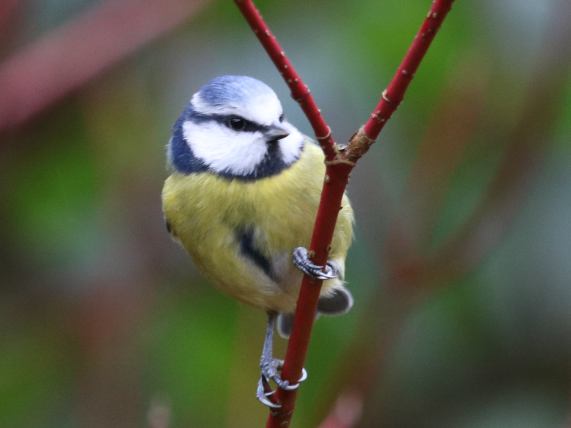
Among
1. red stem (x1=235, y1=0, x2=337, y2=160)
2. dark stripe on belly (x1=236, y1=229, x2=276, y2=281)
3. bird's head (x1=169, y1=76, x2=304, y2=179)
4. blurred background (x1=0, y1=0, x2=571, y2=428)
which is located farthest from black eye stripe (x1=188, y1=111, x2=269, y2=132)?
red stem (x1=235, y1=0, x2=337, y2=160)

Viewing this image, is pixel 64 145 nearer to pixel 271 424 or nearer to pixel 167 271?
pixel 167 271

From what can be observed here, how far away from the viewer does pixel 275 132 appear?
1765mm

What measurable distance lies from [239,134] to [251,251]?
0.67 feet

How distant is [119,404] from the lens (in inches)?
87.7

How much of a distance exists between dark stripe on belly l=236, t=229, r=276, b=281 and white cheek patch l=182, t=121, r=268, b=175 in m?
0.11

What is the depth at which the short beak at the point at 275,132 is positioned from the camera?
1.75 metres

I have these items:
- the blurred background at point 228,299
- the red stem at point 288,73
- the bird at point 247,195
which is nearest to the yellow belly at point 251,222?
the bird at point 247,195

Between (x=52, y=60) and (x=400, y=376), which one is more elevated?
(x=52, y=60)

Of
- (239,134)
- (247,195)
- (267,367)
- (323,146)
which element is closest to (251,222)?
(247,195)

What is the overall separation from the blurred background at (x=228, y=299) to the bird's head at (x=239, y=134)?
38cm

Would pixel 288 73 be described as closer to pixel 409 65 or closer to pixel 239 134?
pixel 409 65

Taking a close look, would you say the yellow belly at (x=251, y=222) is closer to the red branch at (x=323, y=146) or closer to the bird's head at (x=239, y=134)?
the bird's head at (x=239, y=134)

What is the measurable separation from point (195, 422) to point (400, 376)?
54cm

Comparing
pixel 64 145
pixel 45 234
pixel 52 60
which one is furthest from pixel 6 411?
pixel 52 60
